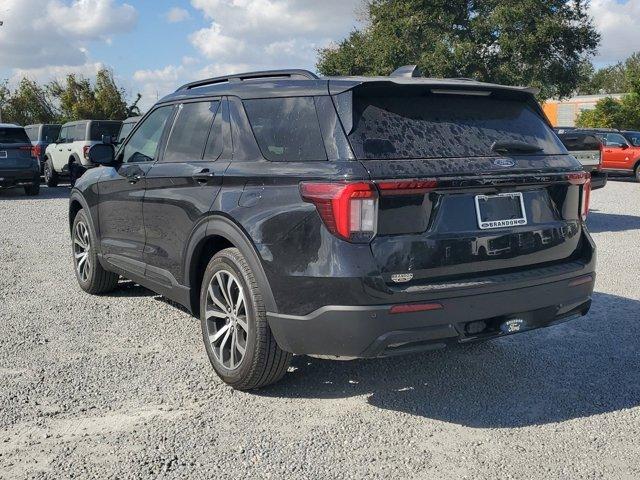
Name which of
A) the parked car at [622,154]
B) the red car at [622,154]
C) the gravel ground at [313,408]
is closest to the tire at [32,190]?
the gravel ground at [313,408]

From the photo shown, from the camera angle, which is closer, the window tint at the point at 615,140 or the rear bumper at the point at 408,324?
the rear bumper at the point at 408,324

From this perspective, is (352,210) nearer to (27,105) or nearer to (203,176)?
(203,176)

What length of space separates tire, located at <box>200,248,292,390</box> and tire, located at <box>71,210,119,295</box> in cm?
232

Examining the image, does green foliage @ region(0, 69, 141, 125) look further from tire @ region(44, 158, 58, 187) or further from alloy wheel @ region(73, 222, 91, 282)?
alloy wheel @ region(73, 222, 91, 282)

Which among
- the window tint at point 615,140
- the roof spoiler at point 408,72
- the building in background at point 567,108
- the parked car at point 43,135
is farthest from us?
the building in background at point 567,108

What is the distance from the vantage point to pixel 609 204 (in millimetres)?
15672

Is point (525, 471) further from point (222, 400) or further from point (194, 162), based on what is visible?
point (194, 162)

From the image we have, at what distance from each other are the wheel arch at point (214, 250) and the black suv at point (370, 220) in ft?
0.04

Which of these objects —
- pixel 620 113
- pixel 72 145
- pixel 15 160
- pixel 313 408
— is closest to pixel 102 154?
pixel 313 408

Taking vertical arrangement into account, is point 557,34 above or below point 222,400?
above

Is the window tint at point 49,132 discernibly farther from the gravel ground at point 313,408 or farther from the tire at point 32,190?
the gravel ground at point 313,408

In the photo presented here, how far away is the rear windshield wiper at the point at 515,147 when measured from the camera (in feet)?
13.0

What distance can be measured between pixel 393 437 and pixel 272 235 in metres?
1.23

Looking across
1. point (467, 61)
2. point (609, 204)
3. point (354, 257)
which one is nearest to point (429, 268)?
point (354, 257)
